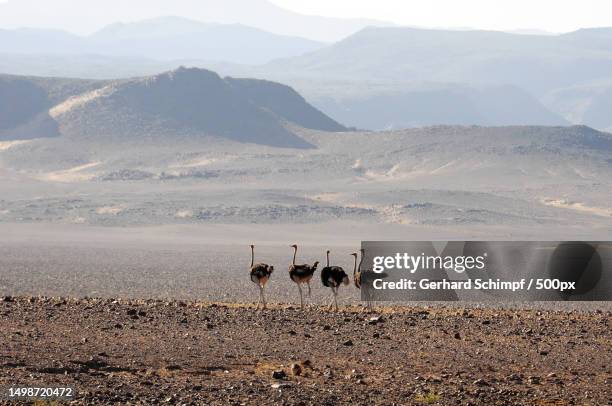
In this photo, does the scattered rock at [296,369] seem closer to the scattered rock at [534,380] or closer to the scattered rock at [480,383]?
the scattered rock at [480,383]

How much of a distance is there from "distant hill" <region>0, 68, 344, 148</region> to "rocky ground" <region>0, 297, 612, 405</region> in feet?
238

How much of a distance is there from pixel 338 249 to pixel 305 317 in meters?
28.8

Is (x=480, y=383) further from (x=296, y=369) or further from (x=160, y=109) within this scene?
(x=160, y=109)

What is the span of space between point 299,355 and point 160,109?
8118 cm

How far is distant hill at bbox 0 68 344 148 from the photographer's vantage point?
297 feet

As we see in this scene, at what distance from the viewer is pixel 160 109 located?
94.5 m

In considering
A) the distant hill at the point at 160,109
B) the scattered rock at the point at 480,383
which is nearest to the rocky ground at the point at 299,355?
the scattered rock at the point at 480,383

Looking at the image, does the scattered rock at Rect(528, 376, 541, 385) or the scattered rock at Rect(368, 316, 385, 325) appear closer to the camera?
the scattered rock at Rect(528, 376, 541, 385)

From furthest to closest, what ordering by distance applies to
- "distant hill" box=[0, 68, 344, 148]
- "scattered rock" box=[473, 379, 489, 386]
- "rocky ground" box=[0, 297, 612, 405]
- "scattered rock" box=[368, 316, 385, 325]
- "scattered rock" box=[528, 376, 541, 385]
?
1. "distant hill" box=[0, 68, 344, 148]
2. "scattered rock" box=[368, 316, 385, 325]
3. "scattered rock" box=[528, 376, 541, 385]
4. "scattered rock" box=[473, 379, 489, 386]
5. "rocky ground" box=[0, 297, 612, 405]

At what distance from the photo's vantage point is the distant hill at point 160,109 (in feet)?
297

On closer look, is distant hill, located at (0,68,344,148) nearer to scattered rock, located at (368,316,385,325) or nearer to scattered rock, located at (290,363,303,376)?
scattered rock, located at (368,316,385,325)

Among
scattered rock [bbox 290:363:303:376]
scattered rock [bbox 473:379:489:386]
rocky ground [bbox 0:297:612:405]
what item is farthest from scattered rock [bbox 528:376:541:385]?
scattered rock [bbox 290:363:303:376]

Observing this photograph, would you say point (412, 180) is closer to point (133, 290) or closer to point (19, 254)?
point (19, 254)

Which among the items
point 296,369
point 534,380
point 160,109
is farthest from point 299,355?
point 160,109
